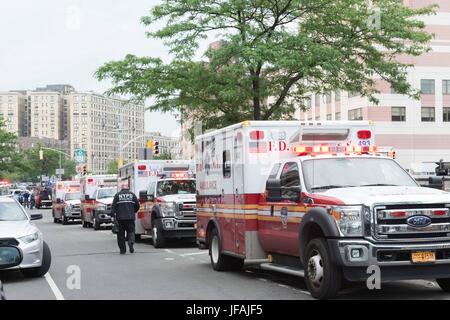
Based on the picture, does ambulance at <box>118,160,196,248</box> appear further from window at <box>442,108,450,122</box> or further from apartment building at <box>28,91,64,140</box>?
apartment building at <box>28,91,64,140</box>

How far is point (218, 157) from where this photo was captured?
13.2m

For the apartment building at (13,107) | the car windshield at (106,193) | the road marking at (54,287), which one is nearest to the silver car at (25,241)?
the road marking at (54,287)

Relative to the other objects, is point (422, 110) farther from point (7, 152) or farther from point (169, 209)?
point (169, 209)

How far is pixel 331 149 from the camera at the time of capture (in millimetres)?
11250

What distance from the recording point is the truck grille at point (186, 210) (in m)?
18.4

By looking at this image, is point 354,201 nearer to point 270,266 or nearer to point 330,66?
point 270,266

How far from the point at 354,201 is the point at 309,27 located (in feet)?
47.1

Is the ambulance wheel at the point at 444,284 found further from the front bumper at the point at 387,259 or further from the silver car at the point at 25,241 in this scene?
the silver car at the point at 25,241

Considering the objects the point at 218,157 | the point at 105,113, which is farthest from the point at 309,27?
the point at 105,113

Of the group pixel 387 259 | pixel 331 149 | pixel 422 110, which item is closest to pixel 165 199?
pixel 331 149

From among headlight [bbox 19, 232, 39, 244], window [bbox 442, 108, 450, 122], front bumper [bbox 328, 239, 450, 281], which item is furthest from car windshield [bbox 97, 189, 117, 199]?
window [bbox 442, 108, 450, 122]

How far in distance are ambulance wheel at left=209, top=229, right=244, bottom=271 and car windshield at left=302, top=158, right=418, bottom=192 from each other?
3391mm

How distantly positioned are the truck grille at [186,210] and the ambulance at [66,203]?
752 inches

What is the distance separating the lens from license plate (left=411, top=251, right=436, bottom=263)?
343 inches
